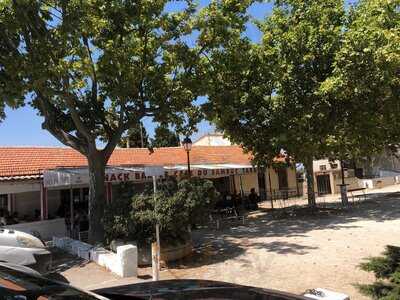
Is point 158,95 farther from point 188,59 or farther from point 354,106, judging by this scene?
point 354,106

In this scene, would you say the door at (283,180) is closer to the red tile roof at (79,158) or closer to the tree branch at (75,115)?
the red tile roof at (79,158)

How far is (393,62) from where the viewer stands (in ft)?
59.7

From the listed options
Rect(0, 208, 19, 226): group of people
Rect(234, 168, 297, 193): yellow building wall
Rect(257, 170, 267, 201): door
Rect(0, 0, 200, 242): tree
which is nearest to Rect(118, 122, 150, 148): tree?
Rect(0, 0, 200, 242): tree

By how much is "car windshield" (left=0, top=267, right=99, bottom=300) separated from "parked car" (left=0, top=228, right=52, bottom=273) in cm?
755

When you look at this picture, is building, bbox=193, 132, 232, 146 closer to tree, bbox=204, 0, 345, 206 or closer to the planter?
tree, bbox=204, 0, 345, 206

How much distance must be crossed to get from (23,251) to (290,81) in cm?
1369

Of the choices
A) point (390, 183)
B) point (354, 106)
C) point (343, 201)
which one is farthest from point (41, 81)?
point (390, 183)

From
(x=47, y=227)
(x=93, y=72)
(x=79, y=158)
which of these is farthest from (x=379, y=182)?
(x=93, y=72)

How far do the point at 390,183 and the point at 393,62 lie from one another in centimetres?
2821

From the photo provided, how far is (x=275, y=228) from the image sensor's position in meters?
18.4

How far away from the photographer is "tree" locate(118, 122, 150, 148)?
1700 cm

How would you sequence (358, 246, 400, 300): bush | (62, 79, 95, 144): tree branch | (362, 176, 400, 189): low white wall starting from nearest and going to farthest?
(358, 246, 400, 300): bush
(62, 79, 95, 144): tree branch
(362, 176, 400, 189): low white wall

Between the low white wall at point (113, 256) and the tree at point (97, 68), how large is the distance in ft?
2.33

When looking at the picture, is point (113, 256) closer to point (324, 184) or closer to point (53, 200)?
point (53, 200)
